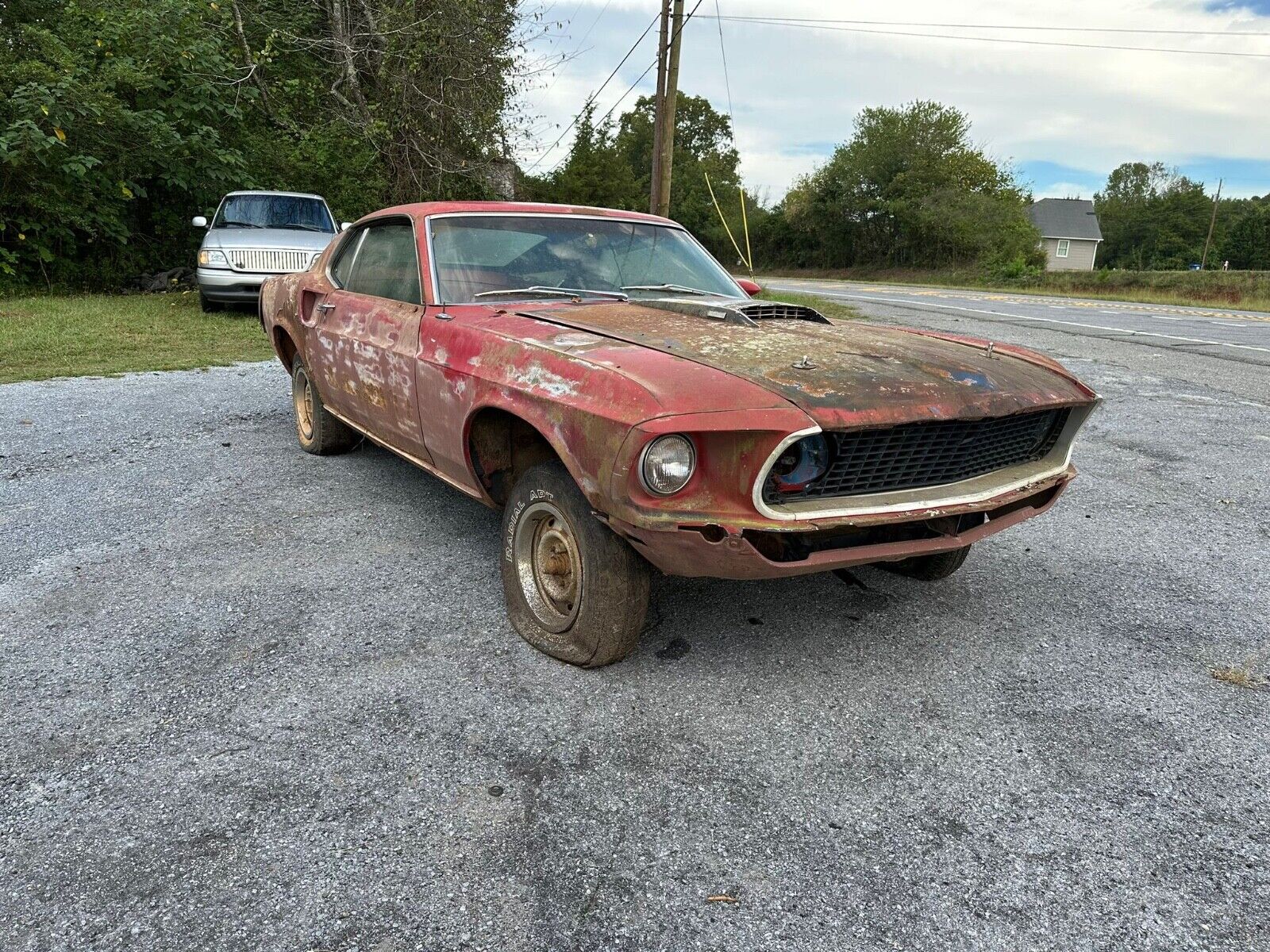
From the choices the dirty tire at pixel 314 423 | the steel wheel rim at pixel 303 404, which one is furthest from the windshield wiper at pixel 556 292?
the steel wheel rim at pixel 303 404

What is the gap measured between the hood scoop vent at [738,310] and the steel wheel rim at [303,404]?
2.39 meters

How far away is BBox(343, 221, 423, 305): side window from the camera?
11.7 feet

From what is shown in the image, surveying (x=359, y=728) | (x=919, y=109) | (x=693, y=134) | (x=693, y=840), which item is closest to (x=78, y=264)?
(x=359, y=728)

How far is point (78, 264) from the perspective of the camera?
14000mm

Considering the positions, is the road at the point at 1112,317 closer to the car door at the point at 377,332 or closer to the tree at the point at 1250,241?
the car door at the point at 377,332

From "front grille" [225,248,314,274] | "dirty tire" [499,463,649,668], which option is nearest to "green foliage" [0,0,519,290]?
"front grille" [225,248,314,274]

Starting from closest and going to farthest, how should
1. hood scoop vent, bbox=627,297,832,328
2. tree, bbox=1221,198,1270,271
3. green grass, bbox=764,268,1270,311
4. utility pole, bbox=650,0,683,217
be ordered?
1. hood scoop vent, bbox=627,297,832,328
2. utility pole, bbox=650,0,683,217
3. green grass, bbox=764,268,1270,311
4. tree, bbox=1221,198,1270,271

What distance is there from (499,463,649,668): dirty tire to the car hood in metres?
8.72

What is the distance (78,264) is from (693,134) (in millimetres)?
59633

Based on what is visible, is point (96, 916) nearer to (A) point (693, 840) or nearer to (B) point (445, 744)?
(B) point (445, 744)

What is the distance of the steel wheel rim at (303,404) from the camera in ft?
16.1

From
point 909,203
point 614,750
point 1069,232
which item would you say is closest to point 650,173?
point 909,203

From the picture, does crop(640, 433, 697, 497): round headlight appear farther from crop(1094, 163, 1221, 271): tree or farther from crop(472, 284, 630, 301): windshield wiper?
crop(1094, 163, 1221, 271): tree

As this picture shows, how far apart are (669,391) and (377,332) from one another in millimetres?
1890
